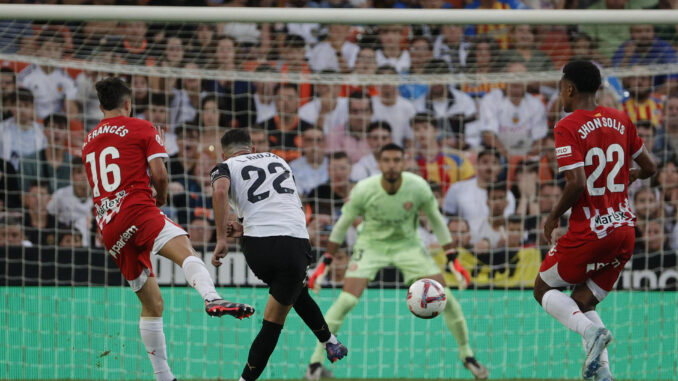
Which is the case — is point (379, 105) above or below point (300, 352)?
above

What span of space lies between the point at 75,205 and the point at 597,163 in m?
6.03

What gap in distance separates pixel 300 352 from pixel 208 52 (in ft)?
12.2

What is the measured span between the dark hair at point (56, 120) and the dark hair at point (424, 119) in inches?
156

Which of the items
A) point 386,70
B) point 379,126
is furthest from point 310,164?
point 386,70

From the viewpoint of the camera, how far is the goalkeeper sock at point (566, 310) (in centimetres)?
606

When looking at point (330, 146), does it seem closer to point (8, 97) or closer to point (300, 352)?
point (300, 352)

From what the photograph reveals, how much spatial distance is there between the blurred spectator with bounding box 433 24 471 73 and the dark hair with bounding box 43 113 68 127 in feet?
14.8

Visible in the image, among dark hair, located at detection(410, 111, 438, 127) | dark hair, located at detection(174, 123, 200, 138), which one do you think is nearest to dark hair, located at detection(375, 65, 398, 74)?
dark hair, located at detection(410, 111, 438, 127)

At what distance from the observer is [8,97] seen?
10297mm

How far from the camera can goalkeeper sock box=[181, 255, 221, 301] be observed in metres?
6.08

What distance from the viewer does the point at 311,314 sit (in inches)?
269

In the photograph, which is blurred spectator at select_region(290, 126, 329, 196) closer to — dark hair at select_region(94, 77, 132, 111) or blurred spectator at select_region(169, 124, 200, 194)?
blurred spectator at select_region(169, 124, 200, 194)

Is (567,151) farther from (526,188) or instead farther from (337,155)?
(337,155)

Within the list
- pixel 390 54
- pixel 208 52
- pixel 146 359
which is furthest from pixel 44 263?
pixel 390 54
